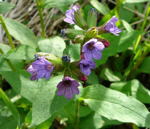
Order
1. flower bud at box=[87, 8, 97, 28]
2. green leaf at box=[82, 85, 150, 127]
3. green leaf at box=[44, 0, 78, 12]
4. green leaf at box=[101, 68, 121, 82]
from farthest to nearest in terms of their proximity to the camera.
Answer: green leaf at box=[101, 68, 121, 82] → green leaf at box=[44, 0, 78, 12] → flower bud at box=[87, 8, 97, 28] → green leaf at box=[82, 85, 150, 127]

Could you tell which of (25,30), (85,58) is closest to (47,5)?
(25,30)

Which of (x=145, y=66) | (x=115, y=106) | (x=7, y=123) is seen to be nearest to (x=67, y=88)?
(x=115, y=106)

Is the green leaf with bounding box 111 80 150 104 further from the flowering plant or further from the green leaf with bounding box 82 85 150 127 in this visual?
the green leaf with bounding box 82 85 150 127

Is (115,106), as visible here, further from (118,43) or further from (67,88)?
(118,43)

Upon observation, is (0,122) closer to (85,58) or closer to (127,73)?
(85,58)

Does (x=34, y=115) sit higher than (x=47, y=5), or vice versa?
(x=47, y=5)

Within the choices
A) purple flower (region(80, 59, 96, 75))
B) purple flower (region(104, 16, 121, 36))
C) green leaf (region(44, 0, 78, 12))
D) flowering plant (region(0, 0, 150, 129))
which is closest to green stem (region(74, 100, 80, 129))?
flowering plant (region(0, 0, 150, 129))
